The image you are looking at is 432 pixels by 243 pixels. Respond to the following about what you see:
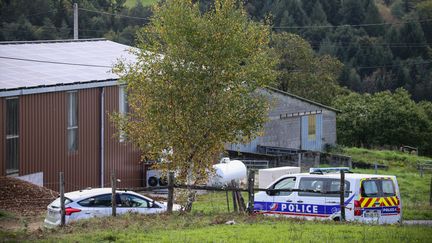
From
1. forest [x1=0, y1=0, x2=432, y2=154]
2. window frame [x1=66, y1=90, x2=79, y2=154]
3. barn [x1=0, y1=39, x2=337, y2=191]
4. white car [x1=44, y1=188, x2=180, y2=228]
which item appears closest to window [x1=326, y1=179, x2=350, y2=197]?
barn [x1=0, y1=39, x2=337, y2=191]

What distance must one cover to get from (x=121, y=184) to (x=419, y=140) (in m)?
45.6

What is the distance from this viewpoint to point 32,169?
29297 millimetres

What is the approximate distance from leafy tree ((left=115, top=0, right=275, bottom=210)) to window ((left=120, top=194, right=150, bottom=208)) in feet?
4.17

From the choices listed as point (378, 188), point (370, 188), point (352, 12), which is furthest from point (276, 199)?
point (352, 12)

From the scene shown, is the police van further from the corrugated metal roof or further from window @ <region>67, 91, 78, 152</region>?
window @ <region>67, 91, 78, 152</region>

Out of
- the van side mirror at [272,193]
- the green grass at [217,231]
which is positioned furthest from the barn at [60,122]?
the van side mirror at [272,193]

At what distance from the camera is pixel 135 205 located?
22.8 m

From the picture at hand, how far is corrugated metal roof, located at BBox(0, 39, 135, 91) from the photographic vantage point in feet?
99.0

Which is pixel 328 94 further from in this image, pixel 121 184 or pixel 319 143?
pixel 121 184

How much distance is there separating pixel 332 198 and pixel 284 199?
153 cm

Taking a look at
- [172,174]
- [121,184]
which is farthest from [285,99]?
[172,174]

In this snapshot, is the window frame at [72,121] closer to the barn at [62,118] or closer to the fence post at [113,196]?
the barn at [62,118]

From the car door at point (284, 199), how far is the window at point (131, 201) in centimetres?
370

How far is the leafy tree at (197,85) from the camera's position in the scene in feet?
74.9
